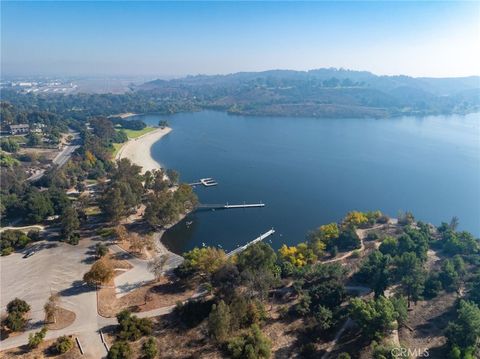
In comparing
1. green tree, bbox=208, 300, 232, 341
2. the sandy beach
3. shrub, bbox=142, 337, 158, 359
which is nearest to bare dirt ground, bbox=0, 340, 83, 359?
shrub, bbox=142, 337, 158, 359

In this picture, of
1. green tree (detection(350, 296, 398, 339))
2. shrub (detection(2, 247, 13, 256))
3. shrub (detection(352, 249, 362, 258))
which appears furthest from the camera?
shrub (detection(352, 249, 362, 258))

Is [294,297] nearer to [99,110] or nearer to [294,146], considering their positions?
[294,146]

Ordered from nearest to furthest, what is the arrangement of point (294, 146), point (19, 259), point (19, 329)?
point (19, 329) → point (19, 259) → point (294, 146)

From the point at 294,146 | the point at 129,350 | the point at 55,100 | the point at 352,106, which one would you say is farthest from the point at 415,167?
the point at 55,100

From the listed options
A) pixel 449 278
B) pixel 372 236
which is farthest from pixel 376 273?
pixel 372 236

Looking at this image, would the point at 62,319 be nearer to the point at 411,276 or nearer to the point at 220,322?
the point at 220,322

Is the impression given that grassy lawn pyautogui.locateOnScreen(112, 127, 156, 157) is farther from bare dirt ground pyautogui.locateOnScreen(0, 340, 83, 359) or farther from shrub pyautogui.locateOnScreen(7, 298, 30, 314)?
bare dirt ground pyautogui.locateOnScreen(0, 340, 83, 359)

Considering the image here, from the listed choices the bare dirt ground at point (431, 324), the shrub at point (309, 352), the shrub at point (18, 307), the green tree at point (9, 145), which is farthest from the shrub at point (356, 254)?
the green tree at point (9, 145)
